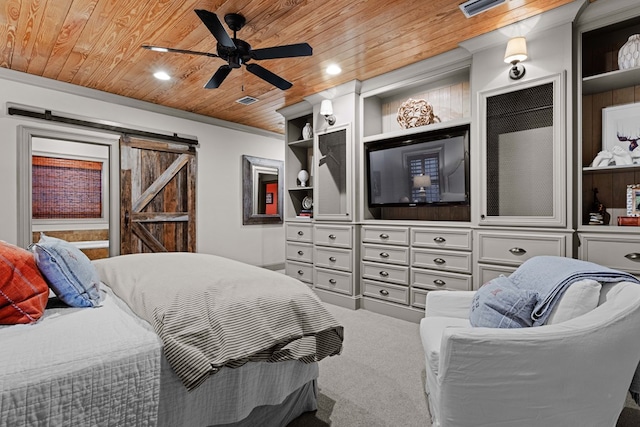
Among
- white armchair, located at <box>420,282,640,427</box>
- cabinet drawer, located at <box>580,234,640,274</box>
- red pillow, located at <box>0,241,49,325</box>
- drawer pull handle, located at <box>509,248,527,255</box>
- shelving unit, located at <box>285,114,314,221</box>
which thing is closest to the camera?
white armchair, located at <box>420,282,640,427</box>

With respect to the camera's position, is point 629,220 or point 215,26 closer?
point 215,26

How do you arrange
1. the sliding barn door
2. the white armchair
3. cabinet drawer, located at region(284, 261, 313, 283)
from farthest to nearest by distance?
cabinet drawer, located at region(284, 261, 313, 283) → the sliding barn door → the white armchair

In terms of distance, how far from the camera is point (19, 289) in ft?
4.46

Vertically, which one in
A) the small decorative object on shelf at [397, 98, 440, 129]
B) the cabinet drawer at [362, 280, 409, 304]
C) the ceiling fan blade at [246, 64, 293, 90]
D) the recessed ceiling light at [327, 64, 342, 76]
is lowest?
the cabinet drawer at [362, 280, 409, 304]

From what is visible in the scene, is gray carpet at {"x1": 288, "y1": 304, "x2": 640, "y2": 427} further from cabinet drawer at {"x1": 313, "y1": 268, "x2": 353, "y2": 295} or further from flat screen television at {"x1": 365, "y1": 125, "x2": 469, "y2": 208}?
flat screen television at {"x1": 365, "y1": 125, "x2": 469, "y2": 208}

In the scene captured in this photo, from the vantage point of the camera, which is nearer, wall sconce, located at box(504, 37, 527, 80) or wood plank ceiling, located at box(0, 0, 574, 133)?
wood plank ceiling, located at box(0, 0, 574, 133)

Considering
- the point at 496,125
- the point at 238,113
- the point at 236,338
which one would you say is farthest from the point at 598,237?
the point at 238,113

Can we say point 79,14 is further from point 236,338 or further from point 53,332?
point 236,338

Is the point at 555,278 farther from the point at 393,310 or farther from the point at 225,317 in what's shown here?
the point at 393,310

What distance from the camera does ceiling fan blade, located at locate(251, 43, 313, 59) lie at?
2.37 m

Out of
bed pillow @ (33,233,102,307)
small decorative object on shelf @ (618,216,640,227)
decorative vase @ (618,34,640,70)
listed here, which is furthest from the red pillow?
decorative vase @ (618,34,640,70)

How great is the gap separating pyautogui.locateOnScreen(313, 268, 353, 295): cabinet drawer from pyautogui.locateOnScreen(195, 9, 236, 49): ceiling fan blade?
2.62 m

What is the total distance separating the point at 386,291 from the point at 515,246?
1.37 meters

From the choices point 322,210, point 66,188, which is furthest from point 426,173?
point 66,188
